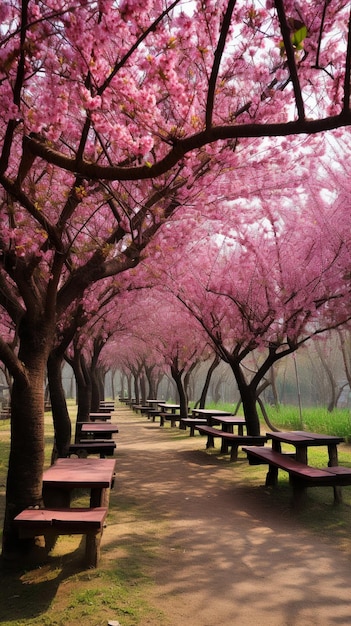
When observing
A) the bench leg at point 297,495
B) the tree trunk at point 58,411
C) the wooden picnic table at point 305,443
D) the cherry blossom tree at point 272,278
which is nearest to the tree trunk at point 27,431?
the bench leg at point 297,495

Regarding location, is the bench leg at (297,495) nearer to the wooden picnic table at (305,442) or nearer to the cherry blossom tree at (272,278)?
the wooden picnic table at (305,442)

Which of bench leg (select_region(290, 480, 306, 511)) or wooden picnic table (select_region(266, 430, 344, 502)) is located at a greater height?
wooden picnic table (select_region(266, 430, 344, 502))

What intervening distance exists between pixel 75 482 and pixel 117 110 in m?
3.81

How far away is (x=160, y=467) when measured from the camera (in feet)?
34.7

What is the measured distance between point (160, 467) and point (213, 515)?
3.98 metres

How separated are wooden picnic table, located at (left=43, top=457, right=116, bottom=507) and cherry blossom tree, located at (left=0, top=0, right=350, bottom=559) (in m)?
0.26

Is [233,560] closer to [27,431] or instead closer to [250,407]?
[27,431]

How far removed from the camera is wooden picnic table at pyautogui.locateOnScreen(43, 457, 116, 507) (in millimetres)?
5090

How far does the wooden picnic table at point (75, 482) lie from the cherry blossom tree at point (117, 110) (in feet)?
0.84

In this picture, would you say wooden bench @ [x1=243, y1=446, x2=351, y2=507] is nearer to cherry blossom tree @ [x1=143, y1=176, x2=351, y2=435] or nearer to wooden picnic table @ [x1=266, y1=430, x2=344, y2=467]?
wooden picnic table @ [x1=266, y1=430, x2=344, y2=467]

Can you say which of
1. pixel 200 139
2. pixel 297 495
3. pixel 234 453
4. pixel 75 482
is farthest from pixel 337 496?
pixel 200 139

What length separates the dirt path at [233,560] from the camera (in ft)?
12.6

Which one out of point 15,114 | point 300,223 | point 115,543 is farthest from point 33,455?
point 300,223

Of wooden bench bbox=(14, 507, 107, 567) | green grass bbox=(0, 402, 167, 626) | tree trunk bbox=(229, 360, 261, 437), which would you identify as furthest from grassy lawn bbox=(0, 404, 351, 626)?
tree trunk bbox=(229, 360, 261, 437)
